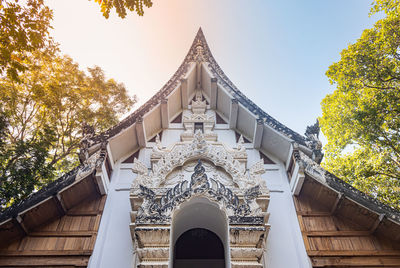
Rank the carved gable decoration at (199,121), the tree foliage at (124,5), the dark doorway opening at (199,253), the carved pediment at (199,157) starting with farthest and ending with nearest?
the dark doorway opening at (199,253), the carved gable decoration at (199,121), the carved pediment at (199,157), the tree foliage at (124,5)

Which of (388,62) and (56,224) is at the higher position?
(388,62)

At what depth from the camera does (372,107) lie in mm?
11258

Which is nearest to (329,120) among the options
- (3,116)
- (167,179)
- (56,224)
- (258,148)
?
(258,148)

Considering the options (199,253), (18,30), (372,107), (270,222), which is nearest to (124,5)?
(18,30)

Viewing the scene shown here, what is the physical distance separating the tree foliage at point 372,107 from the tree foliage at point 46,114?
36.4 feet

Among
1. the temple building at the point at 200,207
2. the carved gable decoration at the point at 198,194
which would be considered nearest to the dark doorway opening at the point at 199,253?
the temple building at the point at 200,207

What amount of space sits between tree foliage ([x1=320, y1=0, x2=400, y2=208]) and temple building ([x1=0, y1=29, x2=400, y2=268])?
5.58 metres

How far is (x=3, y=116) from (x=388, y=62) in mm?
14655

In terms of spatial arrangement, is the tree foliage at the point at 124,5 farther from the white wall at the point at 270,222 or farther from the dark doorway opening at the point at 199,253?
the dark doorway opening at the point at 199,253

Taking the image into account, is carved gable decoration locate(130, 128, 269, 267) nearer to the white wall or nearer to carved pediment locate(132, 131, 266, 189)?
carved pediment locate(132, 131, 266, 189)

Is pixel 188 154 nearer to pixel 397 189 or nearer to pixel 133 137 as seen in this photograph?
pixel 133 137

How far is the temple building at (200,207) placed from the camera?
6.12 m

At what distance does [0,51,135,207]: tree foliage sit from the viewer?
30.5 ft

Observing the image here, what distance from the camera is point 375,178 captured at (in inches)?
489
